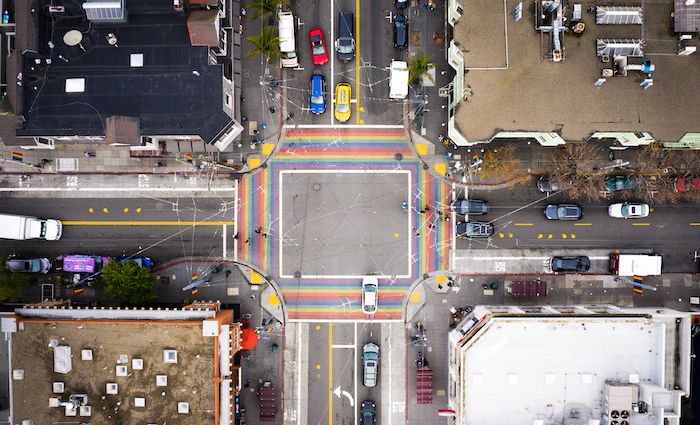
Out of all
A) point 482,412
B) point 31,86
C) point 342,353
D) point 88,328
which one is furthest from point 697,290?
point 31,86

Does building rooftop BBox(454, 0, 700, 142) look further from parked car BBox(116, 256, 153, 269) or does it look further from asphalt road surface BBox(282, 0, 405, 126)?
parked car BBox(116, 256, 153, 269)

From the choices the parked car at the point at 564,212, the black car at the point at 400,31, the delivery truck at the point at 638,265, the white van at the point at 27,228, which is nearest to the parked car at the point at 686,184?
the delivery truck at the point at 638,265

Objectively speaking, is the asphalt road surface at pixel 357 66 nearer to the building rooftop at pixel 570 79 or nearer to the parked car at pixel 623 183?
the building rooftop at pixel 570 79

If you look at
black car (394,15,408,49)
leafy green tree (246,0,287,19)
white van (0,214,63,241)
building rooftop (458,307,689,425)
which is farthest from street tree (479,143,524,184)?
white van (0,214,63,241)

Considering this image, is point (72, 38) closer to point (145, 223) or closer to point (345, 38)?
point (145, 223)

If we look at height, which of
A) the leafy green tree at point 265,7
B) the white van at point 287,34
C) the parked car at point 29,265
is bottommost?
the parked car at point 29,265
